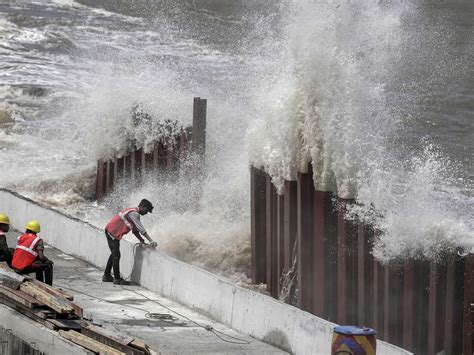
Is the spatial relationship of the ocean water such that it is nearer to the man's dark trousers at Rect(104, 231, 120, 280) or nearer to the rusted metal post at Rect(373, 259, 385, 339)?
the rusted metal post at Rect(373, 259, 385, 339)

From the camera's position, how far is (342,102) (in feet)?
50.7

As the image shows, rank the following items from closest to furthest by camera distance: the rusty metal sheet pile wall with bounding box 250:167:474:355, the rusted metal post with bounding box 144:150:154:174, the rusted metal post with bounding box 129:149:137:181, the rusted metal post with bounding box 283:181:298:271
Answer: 1. the rusty metal sheet pile wall with bounding box 250:167:474:355
2. the rusted metal post with bounding box 283:181:298:271
3. the rusted metal post with bounding box 144:150:154:174
4. the rusted metal post with bounding box 129:149:137:181

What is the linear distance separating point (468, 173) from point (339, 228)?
1065 cm

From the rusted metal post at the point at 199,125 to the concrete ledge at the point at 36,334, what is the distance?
808 cm

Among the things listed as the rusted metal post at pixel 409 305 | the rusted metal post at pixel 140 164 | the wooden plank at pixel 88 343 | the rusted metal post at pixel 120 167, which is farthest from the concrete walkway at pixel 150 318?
the rusted metal post at pixel 120 167

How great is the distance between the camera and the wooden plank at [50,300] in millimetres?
11133

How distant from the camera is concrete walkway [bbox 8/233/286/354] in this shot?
11.5m

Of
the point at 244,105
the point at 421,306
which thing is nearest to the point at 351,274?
the point at 421,306

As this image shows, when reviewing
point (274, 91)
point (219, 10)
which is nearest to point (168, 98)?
point (274, 91)

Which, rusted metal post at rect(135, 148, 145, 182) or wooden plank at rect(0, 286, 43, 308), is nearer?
wooden plank at rect(0, 286, 43, 308)

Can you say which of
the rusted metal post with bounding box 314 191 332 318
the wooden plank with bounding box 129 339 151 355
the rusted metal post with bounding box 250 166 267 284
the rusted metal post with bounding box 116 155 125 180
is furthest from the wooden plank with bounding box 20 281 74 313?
the rusted metal post with bounding box 116 155 125 180

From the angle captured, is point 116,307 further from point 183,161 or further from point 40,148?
point 40,148

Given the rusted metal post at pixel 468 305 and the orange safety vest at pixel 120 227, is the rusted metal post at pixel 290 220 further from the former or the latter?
the rusted metal post at pixel 468 305

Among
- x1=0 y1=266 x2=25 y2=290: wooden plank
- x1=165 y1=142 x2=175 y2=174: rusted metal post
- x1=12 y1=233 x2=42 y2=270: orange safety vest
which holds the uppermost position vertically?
x1=165 y1=142 x2=175 y2=174: rusted metal post
